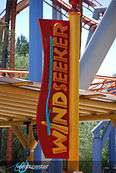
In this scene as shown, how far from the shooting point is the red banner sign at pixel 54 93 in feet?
16.4

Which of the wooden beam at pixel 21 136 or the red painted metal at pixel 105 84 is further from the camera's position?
the red painted metal at pixel 105 84

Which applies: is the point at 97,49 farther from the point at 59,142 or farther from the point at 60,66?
the point at 59,142

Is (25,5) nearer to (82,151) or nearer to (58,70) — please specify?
(82,151)

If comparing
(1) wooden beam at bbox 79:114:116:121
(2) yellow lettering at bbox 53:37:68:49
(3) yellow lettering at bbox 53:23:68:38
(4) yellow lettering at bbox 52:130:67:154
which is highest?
(3) yellow lettering at bbox 53:23:68:38

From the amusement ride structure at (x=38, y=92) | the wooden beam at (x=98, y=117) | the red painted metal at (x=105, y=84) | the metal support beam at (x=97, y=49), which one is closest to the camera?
the amusement ride structure at (x=38, y=92)

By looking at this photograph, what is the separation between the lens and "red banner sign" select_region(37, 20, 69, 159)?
4992 millimetres

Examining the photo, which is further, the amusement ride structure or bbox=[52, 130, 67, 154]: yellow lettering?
the amusement ride structure

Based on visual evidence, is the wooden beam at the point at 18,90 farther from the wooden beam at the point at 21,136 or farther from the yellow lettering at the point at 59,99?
the wooden beam at the point at 21,136

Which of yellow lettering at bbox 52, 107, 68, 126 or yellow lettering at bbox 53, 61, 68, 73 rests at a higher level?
yellow lettering at bbox 53, 61, 68, 73

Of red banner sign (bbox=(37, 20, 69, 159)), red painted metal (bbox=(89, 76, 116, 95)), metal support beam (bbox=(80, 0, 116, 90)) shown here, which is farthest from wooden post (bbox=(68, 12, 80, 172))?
red painted metal (bbox=(89, 76, 116, 95))

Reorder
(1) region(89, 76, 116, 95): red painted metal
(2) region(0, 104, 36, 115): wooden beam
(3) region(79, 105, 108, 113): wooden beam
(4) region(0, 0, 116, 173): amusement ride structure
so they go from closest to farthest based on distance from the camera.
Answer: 1. (4) region(0, 0, 116, 173): amusement ride structure
2. (2) region(0, 104, 36, 115): wooden beam
3. (3) region(79, 105, 108, 113): wooden beam
4. (1) region(89, 76, 116, 95): red painted metal

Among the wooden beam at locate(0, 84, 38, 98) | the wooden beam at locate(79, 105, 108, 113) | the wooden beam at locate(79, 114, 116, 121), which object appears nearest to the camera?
the wooden beam at locate(0, 84, 38, 98)

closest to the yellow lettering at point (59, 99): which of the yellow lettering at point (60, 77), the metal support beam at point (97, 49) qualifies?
the yellow lettering at point (60, 77)

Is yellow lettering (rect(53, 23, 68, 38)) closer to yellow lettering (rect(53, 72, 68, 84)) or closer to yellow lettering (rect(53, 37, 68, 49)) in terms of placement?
yellow lettering (rect(53, 37, 68, 49))
